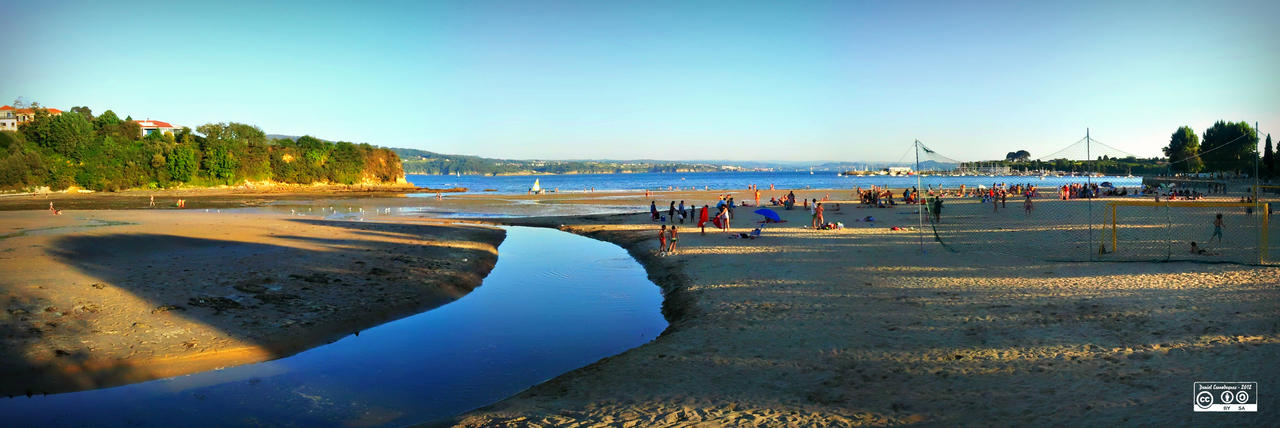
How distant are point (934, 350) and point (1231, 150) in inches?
3734

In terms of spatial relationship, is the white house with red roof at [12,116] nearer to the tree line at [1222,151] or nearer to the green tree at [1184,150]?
the tree line at [1222,151]

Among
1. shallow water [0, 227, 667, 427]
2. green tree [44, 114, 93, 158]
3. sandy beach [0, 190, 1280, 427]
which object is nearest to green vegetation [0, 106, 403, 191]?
green tree [44, 114, 93, 158]

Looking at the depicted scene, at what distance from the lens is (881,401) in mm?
6793

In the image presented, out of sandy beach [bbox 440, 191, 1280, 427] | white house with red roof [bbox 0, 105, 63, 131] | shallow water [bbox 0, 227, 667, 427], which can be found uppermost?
white house with red roof [bbox 0, 105, 63, 131]

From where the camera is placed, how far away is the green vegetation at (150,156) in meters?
69.6

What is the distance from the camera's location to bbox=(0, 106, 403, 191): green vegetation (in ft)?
228

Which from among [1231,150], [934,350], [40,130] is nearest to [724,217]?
[934,350]

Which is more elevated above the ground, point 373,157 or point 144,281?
point 373,157

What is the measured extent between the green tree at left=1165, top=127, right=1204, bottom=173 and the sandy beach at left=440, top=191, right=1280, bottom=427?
310 ft

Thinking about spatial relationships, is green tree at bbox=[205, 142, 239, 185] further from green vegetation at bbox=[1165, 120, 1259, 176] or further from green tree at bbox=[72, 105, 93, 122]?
green vegetation at bbox=[1165, 120, 1259, 176]

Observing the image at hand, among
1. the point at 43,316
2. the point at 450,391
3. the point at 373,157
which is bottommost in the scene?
the point at 450,391

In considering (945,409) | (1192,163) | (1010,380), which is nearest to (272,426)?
(945,409)

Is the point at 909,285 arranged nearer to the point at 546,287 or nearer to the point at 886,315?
the point at 886,315

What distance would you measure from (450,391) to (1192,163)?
110 m
